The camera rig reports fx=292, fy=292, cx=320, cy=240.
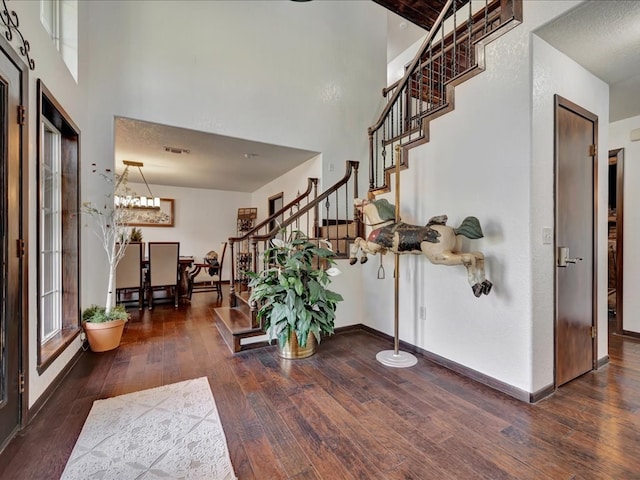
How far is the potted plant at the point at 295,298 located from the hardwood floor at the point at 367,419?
23 cm

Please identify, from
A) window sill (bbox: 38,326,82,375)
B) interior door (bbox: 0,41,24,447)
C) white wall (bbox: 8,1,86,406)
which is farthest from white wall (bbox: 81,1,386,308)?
interior door (bbox: 0,41,24,447)

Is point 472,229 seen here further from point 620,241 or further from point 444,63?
point 620,241

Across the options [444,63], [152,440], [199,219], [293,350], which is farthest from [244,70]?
[199,219]

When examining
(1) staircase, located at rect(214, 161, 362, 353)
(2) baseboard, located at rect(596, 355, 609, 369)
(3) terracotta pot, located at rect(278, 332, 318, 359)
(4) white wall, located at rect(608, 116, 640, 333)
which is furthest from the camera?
(4) white wall, located at rect(608, 116, 640, 333)

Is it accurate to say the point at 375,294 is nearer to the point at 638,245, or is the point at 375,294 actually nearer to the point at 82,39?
the point at 638,245

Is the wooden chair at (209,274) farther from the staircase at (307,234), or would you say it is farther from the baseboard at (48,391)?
the baseboard at (48,391)

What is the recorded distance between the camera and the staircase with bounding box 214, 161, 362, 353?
3.09 meters

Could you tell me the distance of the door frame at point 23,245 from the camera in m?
1.72

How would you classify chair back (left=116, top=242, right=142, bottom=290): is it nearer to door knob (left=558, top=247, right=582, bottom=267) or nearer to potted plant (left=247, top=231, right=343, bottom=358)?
potted plant (left=247, top=231, right=343, bottom=358)

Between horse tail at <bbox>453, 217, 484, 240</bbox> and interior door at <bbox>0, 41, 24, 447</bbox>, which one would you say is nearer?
interior door at <bbox>0, 41, 24, 447</bbox>

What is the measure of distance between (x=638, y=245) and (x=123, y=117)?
5954mm

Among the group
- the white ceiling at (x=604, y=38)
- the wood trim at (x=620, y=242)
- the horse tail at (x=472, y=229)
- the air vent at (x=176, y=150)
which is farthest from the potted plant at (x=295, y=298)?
the wood trim at (x=620, y=242)

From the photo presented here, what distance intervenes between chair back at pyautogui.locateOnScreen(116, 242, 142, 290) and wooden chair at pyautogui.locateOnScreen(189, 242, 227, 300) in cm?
113

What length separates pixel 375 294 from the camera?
143 inches
